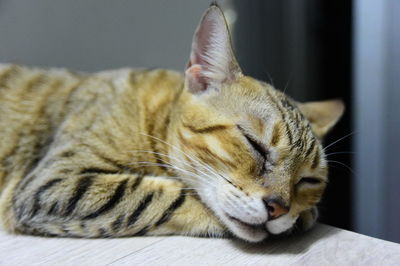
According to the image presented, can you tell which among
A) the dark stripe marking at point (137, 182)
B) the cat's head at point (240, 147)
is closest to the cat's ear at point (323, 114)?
the cat's head at point (240, 147)

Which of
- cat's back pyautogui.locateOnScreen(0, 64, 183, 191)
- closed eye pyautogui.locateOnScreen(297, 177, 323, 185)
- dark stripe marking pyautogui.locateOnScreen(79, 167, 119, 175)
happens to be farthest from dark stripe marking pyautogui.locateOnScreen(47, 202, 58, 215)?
closed eye pyautogui.locateOnScreen(297, 177, 323, 185)

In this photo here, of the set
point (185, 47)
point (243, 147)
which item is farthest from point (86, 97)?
point (185, 47)

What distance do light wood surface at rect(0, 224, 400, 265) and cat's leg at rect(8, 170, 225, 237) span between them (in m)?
0.03

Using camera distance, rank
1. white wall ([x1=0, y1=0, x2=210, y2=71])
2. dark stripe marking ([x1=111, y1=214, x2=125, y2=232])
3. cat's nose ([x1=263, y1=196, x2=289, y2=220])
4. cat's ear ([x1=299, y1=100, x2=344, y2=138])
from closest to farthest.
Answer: cat's nose ([x1=263, y1=196, x2=289, y2=220]) → dark stripe marking ([x1=111, y1=214, x2=125, y2=232]) → cat's ear ([x1=299, y1=100, x2=344, y2=138]) → white wall ([x1=0, y1=0, x2=210, y2=71])

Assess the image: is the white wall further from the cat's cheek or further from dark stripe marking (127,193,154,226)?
the cat's cheek

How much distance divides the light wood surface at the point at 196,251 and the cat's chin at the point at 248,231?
0.03m

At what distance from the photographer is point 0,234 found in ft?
4.04

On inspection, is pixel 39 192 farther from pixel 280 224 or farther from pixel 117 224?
pixel 280 224

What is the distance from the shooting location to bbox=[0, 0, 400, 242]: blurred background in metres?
1.85

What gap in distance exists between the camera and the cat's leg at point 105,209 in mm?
1157

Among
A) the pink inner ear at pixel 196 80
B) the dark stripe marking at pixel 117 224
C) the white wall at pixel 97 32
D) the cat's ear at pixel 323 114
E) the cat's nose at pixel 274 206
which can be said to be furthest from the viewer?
the white wall at pixel 97 32

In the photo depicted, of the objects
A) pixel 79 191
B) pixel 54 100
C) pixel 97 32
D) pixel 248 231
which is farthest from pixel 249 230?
pixel 97 32

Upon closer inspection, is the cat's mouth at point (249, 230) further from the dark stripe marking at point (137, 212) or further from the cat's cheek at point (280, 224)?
the dark stripe marking at point (137, 212)

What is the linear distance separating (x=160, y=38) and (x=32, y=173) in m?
1.11
